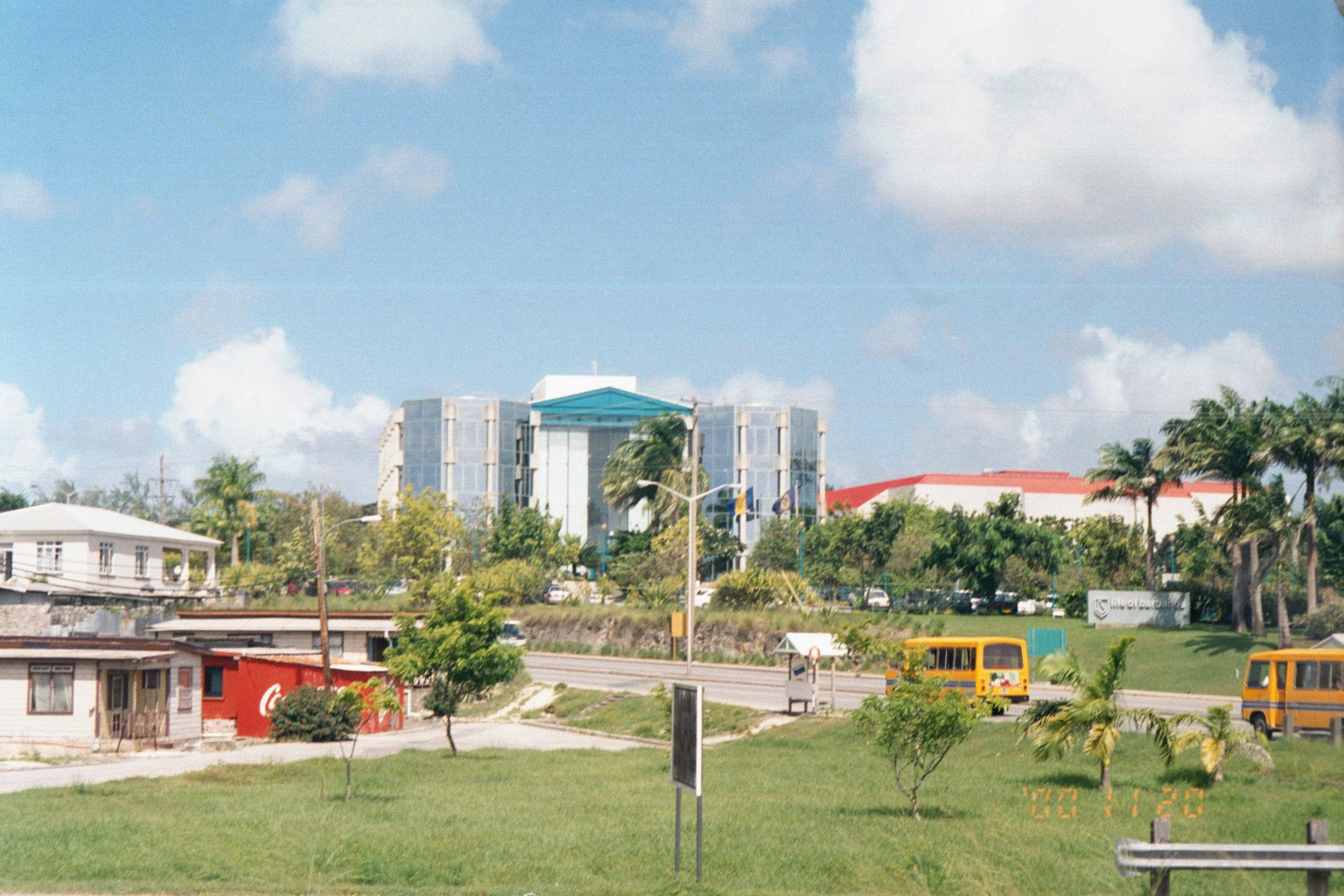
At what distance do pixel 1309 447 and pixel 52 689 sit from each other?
166ft

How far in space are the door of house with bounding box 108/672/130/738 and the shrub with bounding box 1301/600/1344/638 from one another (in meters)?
48.6

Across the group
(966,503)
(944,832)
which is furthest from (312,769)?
(966,503)

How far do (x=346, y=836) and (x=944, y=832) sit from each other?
923 cm

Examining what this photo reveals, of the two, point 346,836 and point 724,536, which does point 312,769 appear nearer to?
point 346,836

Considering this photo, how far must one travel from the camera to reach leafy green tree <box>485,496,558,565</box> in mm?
107750

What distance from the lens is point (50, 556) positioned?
67.5m

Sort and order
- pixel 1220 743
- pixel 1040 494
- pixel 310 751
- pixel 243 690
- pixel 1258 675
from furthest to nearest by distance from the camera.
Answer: pixel 1040 494 → pixel 243 690 → pixel 310 751 → pixel 1258 675 → pixel 1220 743

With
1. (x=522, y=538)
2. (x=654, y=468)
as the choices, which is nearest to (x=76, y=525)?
(x=654, y=468)

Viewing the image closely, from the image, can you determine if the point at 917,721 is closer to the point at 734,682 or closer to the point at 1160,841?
the point at 1160,841

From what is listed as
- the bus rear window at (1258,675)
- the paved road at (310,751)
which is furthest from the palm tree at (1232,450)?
the paved road at (310,751)

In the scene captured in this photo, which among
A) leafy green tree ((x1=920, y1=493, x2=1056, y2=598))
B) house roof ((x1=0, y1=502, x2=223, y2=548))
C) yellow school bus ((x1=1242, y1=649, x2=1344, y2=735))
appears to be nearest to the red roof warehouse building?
leafy green tree ((x1=920, y1=493, x2=1056, y2=598))

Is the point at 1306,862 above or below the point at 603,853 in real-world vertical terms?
above

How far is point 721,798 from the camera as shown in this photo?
2427 centimetres

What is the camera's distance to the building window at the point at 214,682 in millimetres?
44969
